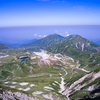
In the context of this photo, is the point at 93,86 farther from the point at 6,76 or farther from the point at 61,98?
the point at 6,76

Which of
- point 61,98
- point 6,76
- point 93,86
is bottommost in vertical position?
point 6,76

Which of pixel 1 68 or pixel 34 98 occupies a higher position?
pixel 34 98

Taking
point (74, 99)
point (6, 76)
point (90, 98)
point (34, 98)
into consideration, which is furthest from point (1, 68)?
point (90, 98)

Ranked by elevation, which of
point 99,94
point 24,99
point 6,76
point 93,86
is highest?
point 99,94

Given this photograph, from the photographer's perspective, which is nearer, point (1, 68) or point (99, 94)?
point (99, 94)

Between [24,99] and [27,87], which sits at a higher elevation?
[24,99]

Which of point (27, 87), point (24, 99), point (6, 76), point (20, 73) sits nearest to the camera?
point (24, 99)

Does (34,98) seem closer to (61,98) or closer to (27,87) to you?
(61,98)

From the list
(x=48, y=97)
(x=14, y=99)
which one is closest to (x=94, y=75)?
(x=48, y=97)

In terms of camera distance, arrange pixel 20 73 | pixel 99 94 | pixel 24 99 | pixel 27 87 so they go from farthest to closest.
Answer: pixel 20 73 < pixel 27 87 < pixel 24 99 < pixel 99 94
